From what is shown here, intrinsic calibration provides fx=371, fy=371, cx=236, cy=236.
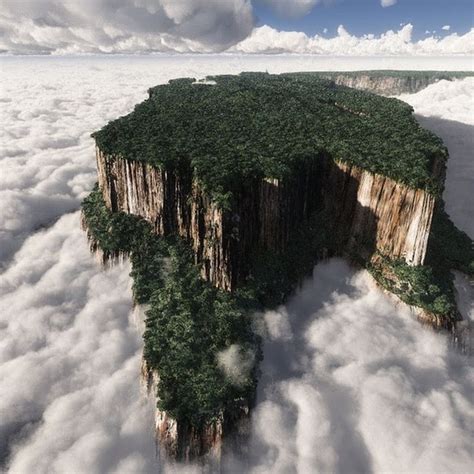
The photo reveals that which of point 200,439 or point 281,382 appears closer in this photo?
point 200,439

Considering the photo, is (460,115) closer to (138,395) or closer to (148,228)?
(148,228)

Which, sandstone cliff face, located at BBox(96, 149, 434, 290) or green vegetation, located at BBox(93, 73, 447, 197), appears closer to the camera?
sandstone cliff face, located at BBox(96, 149, 434, 290)

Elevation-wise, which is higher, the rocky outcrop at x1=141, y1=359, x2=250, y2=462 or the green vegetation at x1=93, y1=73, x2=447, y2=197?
the green vegetation at x1=93, y1=73, x2=447, y2=197

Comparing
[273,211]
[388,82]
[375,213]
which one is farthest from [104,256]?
[388,82]

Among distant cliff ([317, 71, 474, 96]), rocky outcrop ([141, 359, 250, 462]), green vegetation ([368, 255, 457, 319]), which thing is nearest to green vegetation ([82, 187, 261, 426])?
rocky outcrop ([141, 359, 250, 462])

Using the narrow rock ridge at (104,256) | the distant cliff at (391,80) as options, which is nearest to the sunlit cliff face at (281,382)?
the narrow rock ridge at (104,256)

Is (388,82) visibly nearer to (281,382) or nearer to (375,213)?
(375,213)

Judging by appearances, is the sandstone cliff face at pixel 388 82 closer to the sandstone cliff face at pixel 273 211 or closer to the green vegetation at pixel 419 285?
the sandstone cliff face at pixel 273 211

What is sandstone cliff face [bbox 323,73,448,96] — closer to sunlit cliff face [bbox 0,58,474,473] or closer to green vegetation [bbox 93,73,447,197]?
green vegetation [bbox 93,73,447,197]
